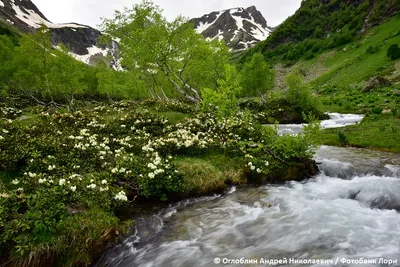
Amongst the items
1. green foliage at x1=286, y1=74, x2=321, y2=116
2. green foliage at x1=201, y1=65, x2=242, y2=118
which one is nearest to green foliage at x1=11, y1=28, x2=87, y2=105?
green foliage at x1=201, y1=65, x2=242, y2=118

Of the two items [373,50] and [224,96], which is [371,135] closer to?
[224,96]

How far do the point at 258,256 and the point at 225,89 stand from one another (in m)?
9.50

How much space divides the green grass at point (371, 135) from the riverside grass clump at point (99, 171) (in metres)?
8.12

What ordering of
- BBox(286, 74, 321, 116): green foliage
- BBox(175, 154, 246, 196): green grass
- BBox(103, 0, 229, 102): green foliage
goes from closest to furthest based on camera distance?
BBox(175, 154, 246, 196): green grass < BBox(103, 0, 229, 102): green foliage < BBox(286, 74, 321, 116): green foliage

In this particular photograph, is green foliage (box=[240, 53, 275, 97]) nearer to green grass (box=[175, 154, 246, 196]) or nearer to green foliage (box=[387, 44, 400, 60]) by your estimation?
green grass (box=[175, 154, 246, 196])

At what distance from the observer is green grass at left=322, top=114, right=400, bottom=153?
62.2ft

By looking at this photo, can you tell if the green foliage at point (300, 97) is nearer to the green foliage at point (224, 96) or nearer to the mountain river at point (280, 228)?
the mountain river at point (280, 228)

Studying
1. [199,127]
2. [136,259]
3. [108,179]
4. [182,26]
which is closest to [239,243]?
[136,259]

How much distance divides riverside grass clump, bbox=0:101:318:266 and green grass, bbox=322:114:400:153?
812cm

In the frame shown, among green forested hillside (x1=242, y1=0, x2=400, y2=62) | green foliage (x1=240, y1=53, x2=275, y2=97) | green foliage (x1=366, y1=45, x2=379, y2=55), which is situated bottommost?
green foliage (x1=240, y1=53, x2=275, y2=97)

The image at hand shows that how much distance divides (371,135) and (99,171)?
2031 cm

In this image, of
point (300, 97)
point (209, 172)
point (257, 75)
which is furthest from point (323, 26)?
point (209, 172)

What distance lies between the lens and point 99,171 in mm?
11898

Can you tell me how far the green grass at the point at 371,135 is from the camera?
18969mm
